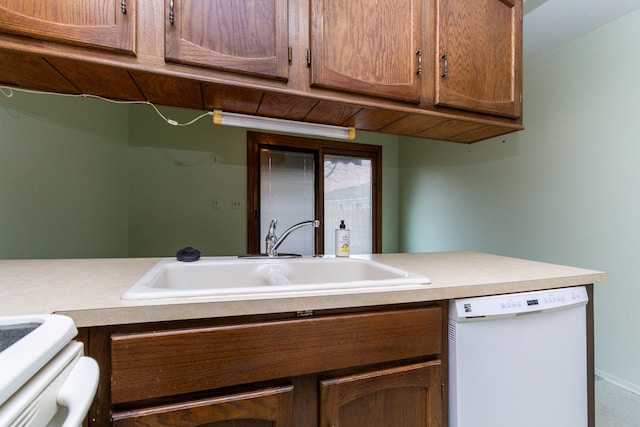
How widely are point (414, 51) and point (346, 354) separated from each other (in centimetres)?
115

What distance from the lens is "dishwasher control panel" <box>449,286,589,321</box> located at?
85 centimetres

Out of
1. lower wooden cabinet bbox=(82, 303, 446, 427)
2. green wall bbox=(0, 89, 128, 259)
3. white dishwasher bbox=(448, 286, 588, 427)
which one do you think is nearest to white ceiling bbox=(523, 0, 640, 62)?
white dishwasher bbox=(448, 286, 588, 427)

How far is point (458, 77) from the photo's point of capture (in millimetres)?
1221

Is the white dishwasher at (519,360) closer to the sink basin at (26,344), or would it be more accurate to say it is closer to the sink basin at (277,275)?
the sink basin at (277,275)

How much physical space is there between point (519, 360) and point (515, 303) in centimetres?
19

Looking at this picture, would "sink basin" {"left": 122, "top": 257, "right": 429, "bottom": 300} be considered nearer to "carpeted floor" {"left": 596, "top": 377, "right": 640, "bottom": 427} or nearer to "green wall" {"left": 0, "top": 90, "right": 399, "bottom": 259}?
"green wall" {"left": 0, "top": 90, "right": 399, "bottom": 259}

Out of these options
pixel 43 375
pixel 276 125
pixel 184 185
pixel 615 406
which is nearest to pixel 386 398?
pixel 43 375

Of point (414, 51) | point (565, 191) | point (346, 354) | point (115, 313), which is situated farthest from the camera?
point (565, 191)

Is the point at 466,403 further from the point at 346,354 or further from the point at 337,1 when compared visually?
the point at 337,1

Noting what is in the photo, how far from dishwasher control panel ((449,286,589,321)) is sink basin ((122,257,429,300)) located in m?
0.13

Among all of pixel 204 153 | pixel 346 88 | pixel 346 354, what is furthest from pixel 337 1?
pixel 204 153

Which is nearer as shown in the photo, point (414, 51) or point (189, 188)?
point (414, 51)

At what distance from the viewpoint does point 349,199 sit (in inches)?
149

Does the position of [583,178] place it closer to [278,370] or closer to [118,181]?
[278,370]
